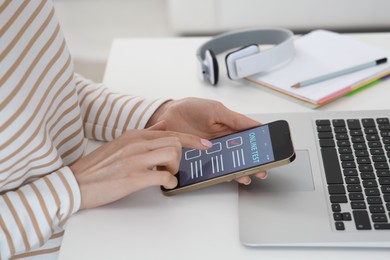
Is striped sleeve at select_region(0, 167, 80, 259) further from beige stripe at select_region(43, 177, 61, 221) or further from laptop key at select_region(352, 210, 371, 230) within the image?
laptop key at select_region(352, 210, 371, 230)

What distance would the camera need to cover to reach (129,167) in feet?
2.40

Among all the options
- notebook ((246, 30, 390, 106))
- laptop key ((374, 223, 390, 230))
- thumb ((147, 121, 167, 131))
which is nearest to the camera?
laptop key ((374, 223, 390, 230))

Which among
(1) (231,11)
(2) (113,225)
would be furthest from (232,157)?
(1) (231,11)

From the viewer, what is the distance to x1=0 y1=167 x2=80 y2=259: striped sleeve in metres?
0.69

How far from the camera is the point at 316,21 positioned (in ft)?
4.24

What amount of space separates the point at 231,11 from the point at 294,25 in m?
0.14

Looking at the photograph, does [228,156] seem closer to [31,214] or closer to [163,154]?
[163,154]

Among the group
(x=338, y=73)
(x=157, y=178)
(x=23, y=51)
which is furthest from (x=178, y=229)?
(x=338, y=73)

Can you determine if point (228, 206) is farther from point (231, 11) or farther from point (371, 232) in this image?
point (231, 11)

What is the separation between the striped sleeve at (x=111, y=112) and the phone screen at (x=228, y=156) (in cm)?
11

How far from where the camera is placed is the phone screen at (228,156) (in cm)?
74

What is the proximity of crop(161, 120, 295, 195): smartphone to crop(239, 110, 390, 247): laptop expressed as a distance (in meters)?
0.04

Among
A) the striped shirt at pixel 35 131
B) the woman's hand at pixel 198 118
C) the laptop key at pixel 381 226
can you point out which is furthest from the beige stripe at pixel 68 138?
the laptop key at pixel 381 226

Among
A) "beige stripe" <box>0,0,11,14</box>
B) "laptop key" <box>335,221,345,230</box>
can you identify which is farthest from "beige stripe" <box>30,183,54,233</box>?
"laptop key" <box>335,221,345,230</box>
